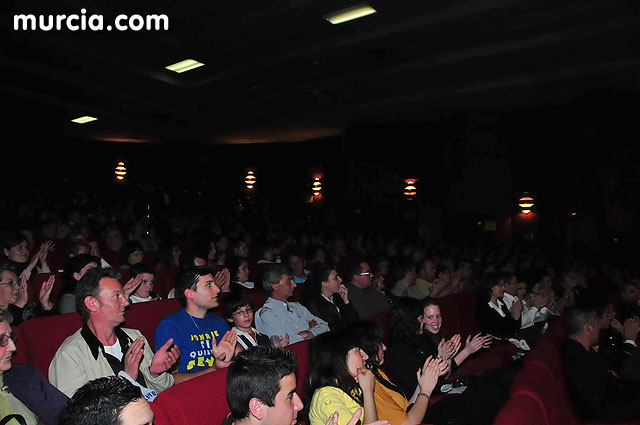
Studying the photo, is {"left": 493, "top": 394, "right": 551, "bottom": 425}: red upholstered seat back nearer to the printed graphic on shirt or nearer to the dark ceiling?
the printed graphic on shirt

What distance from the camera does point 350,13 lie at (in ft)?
20.0

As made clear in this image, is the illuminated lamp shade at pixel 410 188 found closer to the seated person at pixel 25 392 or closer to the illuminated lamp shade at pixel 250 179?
the illuminated lamp shade at pixel 250 179

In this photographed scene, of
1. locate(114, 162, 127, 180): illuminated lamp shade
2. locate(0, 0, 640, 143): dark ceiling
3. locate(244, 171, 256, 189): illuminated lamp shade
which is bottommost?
locate(244, 171, 256, 189): illuminated lamp shade

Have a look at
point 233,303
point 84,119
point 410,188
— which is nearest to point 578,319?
point 233,303

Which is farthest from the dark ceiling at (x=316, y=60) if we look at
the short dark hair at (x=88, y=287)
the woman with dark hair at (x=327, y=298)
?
the short dark hair at (x=88, y=287)

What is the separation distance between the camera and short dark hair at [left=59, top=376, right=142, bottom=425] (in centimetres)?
134

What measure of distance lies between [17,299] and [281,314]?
1.80 meters

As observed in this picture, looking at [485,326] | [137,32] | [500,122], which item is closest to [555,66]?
[500,122]

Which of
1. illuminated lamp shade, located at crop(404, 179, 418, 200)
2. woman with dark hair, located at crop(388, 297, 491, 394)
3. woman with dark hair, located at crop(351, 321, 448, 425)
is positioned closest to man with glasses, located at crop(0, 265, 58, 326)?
woman with dark hair, located at crop(351, 321, 448, 425)

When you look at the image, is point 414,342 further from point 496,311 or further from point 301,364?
point 496,311

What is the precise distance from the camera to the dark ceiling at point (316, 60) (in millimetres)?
6105

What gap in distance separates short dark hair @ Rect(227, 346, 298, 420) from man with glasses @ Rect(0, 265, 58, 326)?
2.11 meters

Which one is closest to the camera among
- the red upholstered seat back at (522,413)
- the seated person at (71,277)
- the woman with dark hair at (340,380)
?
the red upholstered seat back at (522,413)

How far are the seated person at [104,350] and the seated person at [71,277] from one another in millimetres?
1103
